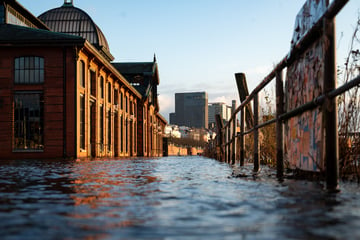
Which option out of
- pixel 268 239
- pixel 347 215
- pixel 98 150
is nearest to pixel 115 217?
pixel 268 239

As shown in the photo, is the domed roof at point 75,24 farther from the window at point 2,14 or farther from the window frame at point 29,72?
the window frame at point 29,72

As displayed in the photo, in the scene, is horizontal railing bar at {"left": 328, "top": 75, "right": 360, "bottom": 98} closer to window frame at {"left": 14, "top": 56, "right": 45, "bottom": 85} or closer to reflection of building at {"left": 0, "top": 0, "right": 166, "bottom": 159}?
reflection of building at {"left": 0, "top": 0, "right": 166, "bottom": 159}

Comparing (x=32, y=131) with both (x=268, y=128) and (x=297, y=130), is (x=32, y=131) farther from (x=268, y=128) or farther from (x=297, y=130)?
(x=297, y=130)

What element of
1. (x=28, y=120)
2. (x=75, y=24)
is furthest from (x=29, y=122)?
(x=75, y=24)

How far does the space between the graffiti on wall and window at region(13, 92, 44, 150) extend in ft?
62.5

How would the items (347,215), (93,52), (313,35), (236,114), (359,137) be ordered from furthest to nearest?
(93,52) < (236,114) < (359,137) < (313,35) < (347,215)

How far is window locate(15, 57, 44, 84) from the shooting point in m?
22.8

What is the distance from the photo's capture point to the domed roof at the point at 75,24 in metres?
37.5

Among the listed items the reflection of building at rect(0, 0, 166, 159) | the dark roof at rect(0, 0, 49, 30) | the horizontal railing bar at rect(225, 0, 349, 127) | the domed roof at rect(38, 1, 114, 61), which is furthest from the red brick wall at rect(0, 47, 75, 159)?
the horizontal railing bar at rect(225, 0, 349, 127)

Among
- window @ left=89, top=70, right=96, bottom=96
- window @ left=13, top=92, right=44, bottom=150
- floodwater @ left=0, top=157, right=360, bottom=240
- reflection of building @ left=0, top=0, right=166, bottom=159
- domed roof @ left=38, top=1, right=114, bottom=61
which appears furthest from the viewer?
domed roof @ left=38, top=1, right=114, bottom=61

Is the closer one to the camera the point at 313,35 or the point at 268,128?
the point at 313,35

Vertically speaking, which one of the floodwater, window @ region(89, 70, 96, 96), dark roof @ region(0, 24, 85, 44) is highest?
dark roof @ region(0, 24, 85, 44)

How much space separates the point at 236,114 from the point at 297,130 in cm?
626

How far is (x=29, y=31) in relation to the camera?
23.4 meters
